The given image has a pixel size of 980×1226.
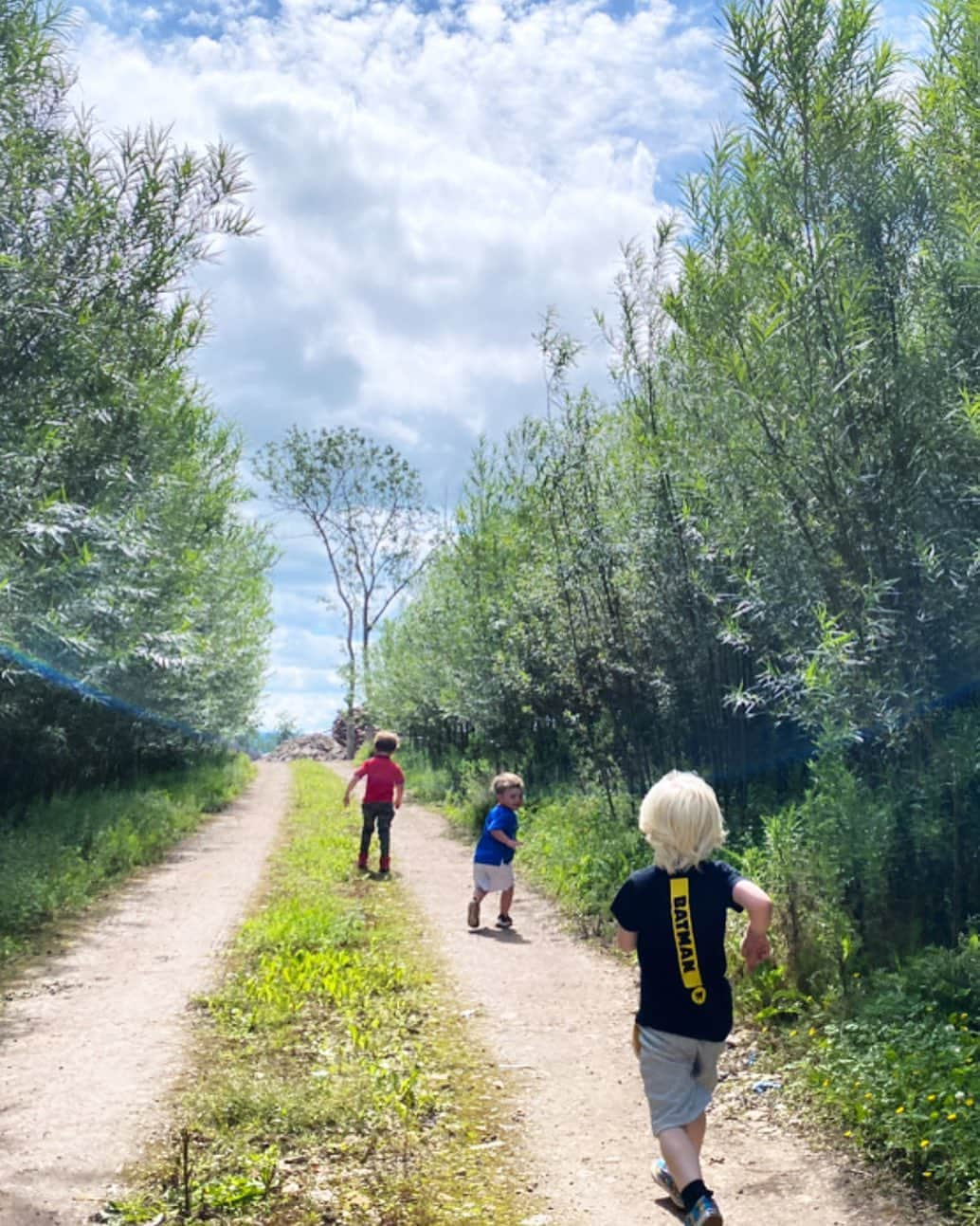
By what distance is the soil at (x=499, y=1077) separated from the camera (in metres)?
4.37

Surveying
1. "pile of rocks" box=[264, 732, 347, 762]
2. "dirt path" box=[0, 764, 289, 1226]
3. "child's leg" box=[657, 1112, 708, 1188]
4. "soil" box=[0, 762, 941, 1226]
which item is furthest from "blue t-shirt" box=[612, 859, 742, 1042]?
"pile of rocks" box=[264, 732, 347, 762]

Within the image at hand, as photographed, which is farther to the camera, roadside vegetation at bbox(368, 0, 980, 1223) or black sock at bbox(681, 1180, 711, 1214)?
roadside vegetation at bbox(368, 0, 980, 1223)

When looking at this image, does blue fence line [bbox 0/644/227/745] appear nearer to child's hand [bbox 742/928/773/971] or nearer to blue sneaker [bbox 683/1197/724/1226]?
child's hand [bbox 742/928/773/971]

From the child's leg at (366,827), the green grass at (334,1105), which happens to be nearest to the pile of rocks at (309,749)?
the child's leg at (366,827)

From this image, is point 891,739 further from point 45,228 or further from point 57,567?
point 45,228

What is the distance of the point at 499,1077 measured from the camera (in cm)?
596

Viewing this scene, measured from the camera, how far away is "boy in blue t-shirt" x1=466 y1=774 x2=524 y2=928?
1022 cm

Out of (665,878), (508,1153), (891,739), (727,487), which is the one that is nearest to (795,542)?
(727,487)

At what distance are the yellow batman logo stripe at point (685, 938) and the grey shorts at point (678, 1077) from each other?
0.20 metres

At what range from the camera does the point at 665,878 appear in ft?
13.3

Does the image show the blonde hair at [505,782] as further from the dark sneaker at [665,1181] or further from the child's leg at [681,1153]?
the child's leg at [681,1153]

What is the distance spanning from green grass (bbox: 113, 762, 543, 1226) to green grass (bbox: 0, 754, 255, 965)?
2.84 meters

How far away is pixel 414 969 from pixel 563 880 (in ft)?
12.4

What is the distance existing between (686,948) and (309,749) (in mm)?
76737
